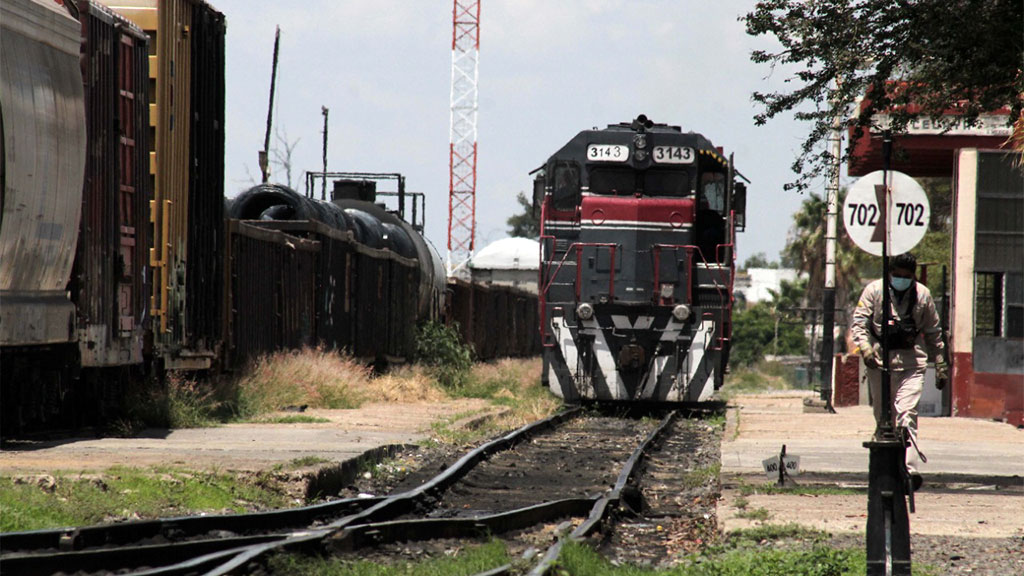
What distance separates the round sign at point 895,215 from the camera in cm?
883

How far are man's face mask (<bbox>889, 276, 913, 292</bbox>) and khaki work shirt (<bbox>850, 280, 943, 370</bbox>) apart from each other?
0.04m

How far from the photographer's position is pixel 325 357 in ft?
66.6

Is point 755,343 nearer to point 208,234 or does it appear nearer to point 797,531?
point 208,234

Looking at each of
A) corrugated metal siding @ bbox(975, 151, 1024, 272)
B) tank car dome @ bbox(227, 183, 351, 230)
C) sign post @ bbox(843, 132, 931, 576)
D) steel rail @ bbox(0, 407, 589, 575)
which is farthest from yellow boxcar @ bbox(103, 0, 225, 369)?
corrugated metal siding @ bbox(975, 151, 1024, 272)

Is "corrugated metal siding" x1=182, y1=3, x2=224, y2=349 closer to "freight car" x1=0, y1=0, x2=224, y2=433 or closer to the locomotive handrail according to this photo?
"freight car" x1=0, y1=0, x2=224, y2=433

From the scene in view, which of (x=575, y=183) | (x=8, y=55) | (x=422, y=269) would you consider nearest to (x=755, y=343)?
(x=422, y=269)

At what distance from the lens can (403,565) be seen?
7.09 metres

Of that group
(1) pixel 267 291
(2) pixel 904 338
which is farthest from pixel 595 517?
(1) pixel 267 291

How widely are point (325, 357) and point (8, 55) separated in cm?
1010

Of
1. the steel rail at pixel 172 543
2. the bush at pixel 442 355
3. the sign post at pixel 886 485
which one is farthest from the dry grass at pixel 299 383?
the sign post at pixel 886 485

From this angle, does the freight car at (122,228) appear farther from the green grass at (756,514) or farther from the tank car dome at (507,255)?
the tank car dome at (507,255)

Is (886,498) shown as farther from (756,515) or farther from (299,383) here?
(299,383)

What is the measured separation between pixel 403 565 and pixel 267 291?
11829mm

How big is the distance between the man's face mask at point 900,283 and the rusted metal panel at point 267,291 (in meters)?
9.44
